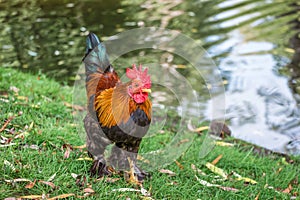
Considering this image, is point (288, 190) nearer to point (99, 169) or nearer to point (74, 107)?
point (99, 169)

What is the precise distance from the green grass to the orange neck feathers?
559 millimetres

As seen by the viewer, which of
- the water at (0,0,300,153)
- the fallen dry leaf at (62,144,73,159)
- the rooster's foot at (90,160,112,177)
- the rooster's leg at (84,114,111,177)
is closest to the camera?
the rooster's leg at (84,114,111,177)

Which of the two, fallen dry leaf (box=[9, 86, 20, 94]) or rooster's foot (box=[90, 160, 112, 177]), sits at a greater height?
rooster's foot (box=[90, 160, 112, 177])

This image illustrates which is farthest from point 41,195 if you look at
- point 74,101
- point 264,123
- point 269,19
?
point 269,19

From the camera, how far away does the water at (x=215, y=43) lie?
6.38 m

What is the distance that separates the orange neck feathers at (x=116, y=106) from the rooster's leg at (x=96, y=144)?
0.12 m

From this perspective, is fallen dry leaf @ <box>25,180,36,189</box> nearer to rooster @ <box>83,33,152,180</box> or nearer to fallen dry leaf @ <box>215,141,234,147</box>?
rooster @ <box>83,33,152,180</box>

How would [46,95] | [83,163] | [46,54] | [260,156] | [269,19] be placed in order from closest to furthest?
[83,163]
[260,156]
[46,95]
[46,54]
[269,19]

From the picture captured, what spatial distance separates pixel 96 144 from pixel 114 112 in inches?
16.6

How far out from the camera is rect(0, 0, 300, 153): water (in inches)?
251

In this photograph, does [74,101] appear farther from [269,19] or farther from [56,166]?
[269,19]

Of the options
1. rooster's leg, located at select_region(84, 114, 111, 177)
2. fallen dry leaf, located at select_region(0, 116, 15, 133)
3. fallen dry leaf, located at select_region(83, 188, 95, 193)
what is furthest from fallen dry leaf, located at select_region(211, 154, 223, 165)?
fallen dry leaf, located at select_region(0, 116, 15, 133)

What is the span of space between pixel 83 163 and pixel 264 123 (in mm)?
3190

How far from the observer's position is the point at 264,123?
6.13m
